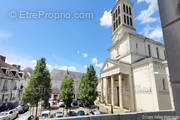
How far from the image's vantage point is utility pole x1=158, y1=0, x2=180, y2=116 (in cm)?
94

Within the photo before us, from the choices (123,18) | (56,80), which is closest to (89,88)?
(123,18)

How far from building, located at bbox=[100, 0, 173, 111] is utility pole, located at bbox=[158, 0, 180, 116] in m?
15.1

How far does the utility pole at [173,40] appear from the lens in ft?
3.08

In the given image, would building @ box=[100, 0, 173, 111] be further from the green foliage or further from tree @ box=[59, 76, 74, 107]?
the green foliage

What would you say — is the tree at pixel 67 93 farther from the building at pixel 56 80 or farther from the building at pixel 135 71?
the building at pixel 56 80

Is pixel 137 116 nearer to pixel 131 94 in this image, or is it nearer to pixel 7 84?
pixel 131 94

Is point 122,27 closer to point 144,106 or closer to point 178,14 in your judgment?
point 144,106

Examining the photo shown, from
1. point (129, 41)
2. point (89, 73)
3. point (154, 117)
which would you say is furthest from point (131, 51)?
point (154, 117)

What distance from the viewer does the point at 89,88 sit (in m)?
16.0

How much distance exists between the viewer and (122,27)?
22.2 m

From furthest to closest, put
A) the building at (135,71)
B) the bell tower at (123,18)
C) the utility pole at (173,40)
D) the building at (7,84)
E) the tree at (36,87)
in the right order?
Result: the bell tower at (123,18), the building at (7,84), the building at (135,71), the tree at (36,87), the utility pole at (173,40)

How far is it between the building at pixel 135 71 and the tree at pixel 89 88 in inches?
150

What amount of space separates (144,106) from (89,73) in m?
10.3

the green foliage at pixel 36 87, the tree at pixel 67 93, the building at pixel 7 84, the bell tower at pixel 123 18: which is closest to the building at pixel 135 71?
the bell tower at pixel 123 18
